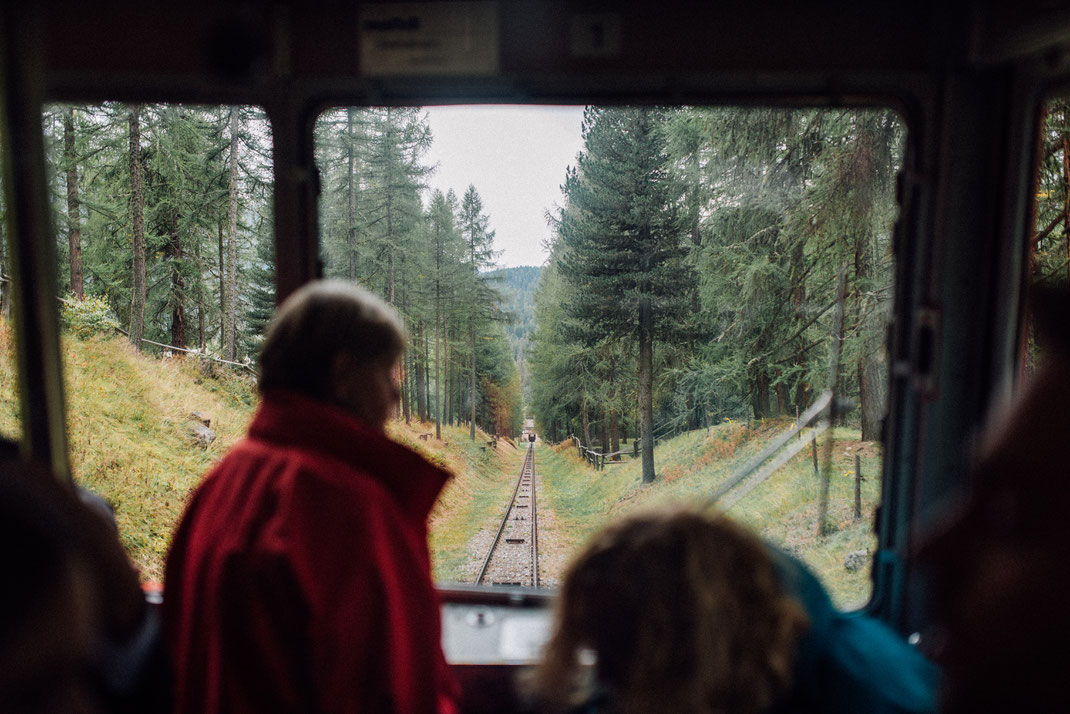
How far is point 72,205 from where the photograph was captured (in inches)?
124

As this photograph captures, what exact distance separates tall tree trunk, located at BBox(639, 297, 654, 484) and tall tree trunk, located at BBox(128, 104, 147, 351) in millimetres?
3057

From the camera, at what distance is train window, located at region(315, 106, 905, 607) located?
7.63ft

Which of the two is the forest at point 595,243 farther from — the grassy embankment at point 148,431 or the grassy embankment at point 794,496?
the grassy embankment at point 148,431

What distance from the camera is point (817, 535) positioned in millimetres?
2566

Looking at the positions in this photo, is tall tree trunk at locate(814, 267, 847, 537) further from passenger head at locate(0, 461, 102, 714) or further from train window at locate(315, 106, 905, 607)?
passenger head at locate(0, 461, 102, 714)

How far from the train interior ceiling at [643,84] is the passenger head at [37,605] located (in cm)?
174

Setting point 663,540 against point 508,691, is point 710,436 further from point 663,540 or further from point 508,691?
point 663,540

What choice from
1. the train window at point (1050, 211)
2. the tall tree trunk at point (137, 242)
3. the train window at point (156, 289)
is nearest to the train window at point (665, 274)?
the train window at point (1050, 211)

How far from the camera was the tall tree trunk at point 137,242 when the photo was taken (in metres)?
2.92

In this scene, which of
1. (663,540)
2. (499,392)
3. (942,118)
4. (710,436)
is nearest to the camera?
(663,540)

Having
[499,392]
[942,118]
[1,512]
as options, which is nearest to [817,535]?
[942,118]

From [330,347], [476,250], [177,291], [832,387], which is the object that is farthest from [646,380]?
[177,291]

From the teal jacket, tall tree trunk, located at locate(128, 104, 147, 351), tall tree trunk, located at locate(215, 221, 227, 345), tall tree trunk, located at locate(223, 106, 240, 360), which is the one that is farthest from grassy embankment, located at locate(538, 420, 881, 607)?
tall tree trunk, located at locate(128, 104, 147, 351)

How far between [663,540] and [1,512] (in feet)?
2.87
